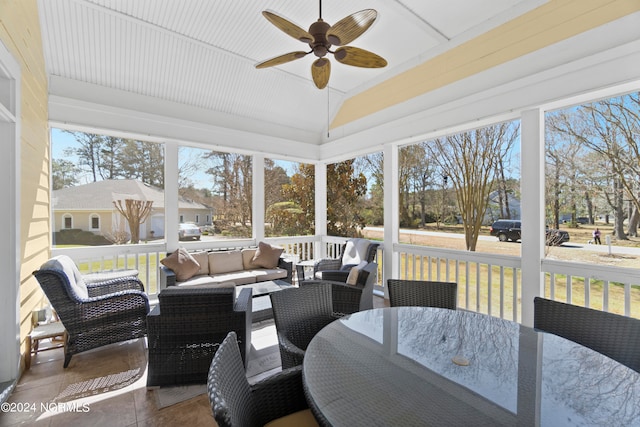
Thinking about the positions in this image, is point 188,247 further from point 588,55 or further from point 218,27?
point 588,55

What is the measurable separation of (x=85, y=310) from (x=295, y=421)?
2450 mm

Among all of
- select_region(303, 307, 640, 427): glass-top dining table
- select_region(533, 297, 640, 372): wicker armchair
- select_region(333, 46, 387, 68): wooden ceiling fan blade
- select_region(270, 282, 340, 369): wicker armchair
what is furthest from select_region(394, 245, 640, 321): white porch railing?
select_region(333, 46, 387, 68): wooden ceiling fan blade

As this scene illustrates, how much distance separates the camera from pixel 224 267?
445cm

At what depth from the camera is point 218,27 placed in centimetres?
362

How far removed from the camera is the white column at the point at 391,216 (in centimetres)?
464

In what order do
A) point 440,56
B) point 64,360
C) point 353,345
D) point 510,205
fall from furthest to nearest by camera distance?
1. point 440,56
2. point 510,205
3. point 64,360
4. point 353,345

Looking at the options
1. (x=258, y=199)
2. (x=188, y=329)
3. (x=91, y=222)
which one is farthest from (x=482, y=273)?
(x=91, y=222)

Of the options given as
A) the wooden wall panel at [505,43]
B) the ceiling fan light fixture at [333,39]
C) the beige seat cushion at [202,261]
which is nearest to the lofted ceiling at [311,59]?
the wooden wall panel at [505,43]

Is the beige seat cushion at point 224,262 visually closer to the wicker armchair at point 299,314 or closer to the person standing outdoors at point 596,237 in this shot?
the wicker armchair at point 299,314

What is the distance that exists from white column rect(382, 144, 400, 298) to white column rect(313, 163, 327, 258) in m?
1.82

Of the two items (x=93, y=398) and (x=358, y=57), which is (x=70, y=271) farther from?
(x=358, y=57)

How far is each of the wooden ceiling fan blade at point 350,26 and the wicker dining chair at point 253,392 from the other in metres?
2.38

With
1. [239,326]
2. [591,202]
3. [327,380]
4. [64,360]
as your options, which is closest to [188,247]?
[64,360]

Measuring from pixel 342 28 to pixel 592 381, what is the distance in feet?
8.75
